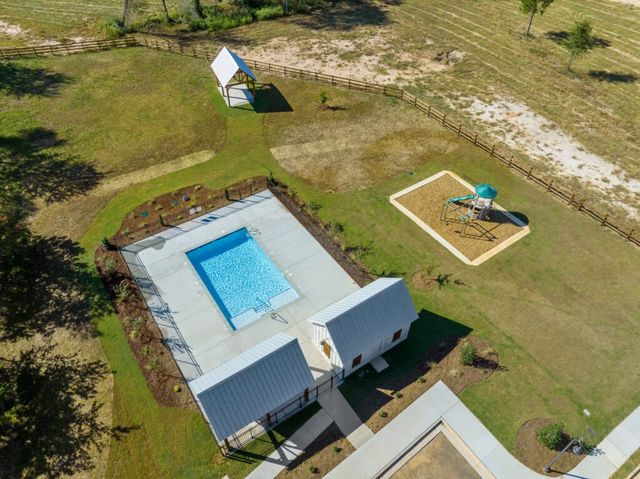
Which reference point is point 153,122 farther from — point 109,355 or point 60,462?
point 60,462

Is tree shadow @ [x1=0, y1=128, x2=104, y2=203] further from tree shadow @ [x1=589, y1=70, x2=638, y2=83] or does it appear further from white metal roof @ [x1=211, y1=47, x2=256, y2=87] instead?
tree shadow @ [x1=589, y1=70, x2=638, y2=83]

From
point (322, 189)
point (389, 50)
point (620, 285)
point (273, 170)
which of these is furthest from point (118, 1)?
point (620, 285)

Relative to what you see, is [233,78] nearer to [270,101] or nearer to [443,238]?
[270,101]

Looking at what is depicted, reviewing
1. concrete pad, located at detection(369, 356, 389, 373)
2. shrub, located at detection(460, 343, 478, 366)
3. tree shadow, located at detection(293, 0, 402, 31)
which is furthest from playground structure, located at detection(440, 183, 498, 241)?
tree shadow, located at detection(293, 0, 402, 31)

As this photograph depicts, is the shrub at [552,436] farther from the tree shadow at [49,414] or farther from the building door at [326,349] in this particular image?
the tree shadow at [49,414]

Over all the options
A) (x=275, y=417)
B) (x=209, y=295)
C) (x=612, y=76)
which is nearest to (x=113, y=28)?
(x=209, y=295)

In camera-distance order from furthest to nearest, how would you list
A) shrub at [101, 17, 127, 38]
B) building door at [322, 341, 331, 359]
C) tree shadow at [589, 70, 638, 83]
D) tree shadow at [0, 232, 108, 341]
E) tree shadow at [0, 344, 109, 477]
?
shrub at [101, 17, 127, 38] → tree shadow at [589, 70, 638, 83] → tree shadow at [0, 232, 108, 341] → building door at [322, 341, 331, 359] → tree shadow at [0, 344, 109, 477]

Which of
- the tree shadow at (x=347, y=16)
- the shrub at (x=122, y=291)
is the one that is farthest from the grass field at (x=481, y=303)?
the tree shadow at (x=347, y=16)
